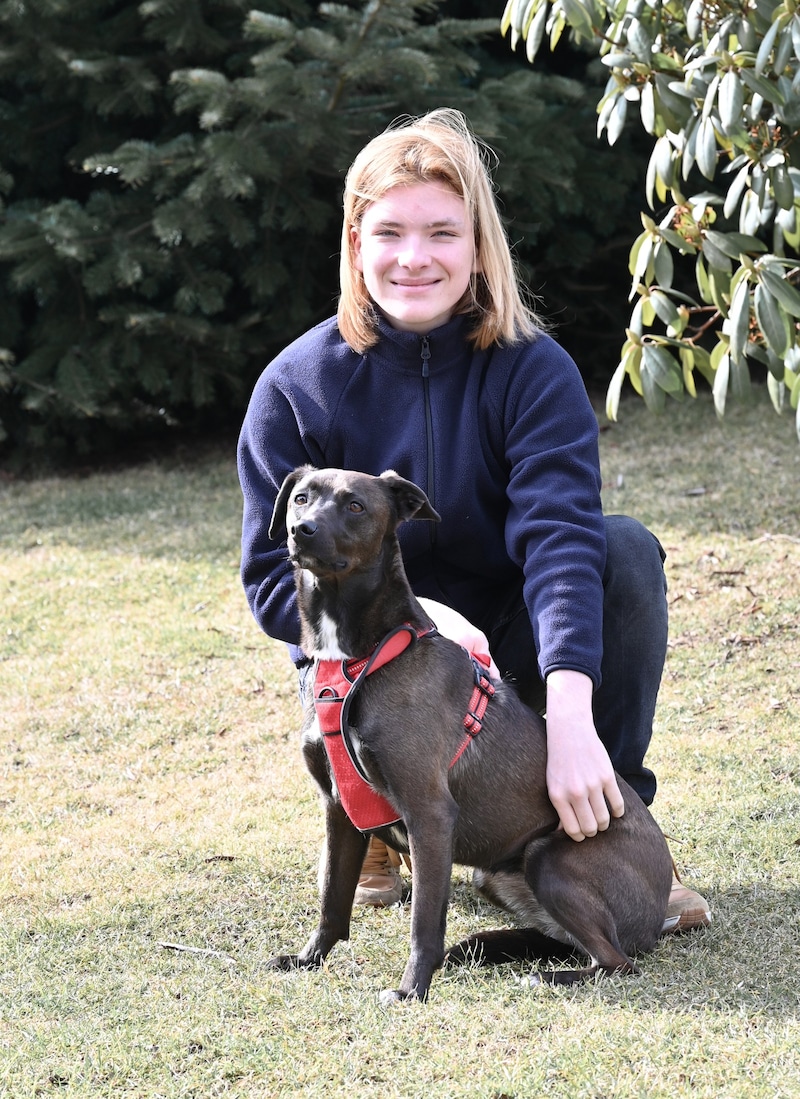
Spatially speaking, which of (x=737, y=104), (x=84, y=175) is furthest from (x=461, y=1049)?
(x=84, y=175)

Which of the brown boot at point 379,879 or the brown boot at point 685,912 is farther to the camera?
the brown boot at point 379,879

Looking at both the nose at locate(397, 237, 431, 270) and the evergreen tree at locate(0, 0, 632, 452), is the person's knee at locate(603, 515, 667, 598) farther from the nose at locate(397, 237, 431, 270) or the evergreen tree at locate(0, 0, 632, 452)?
the evergreen tree at locate(0, 0, 632, 452)

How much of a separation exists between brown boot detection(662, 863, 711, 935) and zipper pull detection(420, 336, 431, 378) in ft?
4.68

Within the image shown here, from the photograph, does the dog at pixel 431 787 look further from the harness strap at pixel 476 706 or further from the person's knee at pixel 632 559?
the person's knee at pixel 632 559

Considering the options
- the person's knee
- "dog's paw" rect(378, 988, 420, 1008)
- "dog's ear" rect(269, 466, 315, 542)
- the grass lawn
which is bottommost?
the grass lawn

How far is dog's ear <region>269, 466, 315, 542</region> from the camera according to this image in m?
2.97

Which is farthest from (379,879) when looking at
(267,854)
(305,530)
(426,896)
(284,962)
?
(305,530)

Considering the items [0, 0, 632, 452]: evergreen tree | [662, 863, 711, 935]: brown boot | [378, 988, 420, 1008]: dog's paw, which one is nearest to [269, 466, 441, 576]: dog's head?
[378, 988, 420, 1008]: dog's paw

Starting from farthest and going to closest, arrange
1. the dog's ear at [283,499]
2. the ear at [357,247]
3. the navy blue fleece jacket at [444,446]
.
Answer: the ear at [357,247] → the navy blue fleece jacket at [444,446] → the dog's ear at [283,499]

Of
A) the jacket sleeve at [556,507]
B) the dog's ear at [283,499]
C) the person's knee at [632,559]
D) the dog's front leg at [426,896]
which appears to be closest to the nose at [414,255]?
the jacket sleeve at [556,507]

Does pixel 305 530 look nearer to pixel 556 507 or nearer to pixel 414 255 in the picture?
pixel 556 507

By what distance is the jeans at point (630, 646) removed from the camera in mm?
3191

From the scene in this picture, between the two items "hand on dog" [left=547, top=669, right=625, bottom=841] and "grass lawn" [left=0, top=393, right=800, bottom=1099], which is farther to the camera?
"hand on dog" [left=547, top=669, right=625, bottom=841]

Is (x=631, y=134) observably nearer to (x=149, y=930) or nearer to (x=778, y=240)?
(x=778, y=240)
